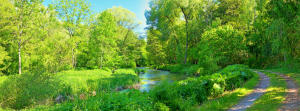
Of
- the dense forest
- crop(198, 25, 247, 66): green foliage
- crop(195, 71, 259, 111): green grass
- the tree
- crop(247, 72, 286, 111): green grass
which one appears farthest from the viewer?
crop(198, 25, 247, 66): green foliage

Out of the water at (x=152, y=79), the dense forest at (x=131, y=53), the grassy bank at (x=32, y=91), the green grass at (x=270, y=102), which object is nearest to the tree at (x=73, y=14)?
the dense forest at (x=131, y=53)

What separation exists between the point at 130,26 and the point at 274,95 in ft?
107

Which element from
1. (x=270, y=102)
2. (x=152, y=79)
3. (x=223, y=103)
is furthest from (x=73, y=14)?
(x=270, y=102)

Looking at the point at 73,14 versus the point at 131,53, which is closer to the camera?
the point at 73,14

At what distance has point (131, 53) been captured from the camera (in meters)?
35.2

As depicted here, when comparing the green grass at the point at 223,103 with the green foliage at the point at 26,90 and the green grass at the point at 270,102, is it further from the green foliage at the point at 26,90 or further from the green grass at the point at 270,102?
the green foliage at the point at 26,90

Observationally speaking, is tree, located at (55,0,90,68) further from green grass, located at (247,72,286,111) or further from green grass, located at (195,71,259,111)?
green grass, located at (247,72,286,111)

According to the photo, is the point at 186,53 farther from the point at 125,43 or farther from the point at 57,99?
the point at 57,99

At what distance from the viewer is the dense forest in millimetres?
7684

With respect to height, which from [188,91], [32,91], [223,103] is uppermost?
[32,91]

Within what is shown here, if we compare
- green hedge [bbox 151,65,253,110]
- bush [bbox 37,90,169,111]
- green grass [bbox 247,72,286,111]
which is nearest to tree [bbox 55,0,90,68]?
green hedge [bbox 151,65,253,110]

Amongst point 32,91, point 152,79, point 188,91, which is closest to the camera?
point 32,91

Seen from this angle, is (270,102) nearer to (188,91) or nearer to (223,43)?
(188,91)

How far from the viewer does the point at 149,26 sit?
49219 mm
